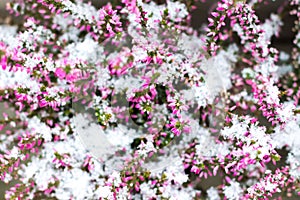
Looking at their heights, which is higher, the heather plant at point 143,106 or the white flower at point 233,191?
the heather plant at point 143,106

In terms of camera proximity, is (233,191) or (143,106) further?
(233,191)

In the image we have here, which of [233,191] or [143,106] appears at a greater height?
[143,106]

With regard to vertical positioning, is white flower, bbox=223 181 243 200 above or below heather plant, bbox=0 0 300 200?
below

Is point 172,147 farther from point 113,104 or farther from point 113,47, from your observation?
point 113,47

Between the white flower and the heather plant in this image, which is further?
the white flower

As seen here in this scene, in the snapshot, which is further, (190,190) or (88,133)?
(190,190)

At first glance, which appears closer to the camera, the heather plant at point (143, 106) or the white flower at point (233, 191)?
the heather plant at point (143, 106)

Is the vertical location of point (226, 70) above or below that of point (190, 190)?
above

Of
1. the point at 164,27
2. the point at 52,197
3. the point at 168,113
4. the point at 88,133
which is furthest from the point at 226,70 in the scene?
the point at 52,197
